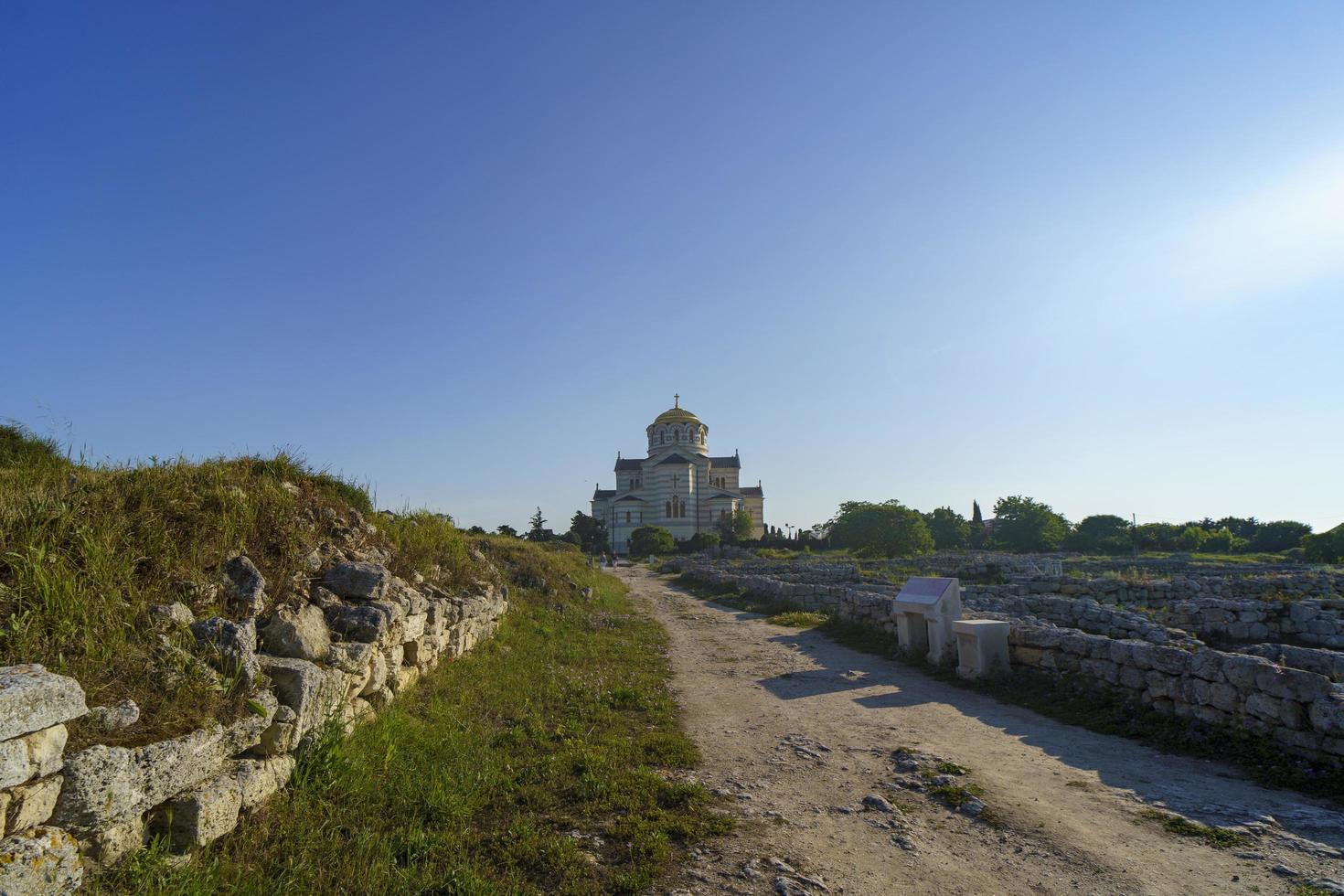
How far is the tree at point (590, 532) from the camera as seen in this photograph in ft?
241

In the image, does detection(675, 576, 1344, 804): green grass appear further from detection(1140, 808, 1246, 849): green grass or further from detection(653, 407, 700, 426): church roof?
detection(653, 407, 700, 426): church roof

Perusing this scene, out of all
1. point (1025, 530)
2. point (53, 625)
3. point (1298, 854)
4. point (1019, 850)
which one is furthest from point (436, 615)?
point (1025, 530)

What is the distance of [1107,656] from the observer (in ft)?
27.0

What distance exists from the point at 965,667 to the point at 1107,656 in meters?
2.03

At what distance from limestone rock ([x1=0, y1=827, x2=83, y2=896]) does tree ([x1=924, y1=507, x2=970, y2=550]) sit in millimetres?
73013

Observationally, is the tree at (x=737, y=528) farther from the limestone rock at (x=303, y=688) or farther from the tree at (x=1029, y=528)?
the limestone rock at (x=303, y=688)

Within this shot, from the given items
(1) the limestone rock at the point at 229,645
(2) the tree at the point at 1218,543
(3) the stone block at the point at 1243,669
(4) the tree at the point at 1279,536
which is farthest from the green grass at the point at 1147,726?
(4) the tree at the point at 1279,536

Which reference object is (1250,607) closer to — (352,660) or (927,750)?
(927,750)

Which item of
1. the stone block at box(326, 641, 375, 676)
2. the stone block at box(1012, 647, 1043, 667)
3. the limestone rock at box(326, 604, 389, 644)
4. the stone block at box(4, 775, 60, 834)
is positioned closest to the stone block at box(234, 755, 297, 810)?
the stone block at box(4, 775, 60, 834)

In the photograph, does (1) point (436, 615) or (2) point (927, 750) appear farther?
(1) point (436, 615)

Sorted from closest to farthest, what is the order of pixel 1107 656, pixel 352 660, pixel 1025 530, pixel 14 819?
pixel 14 819 → pixel 352 660 → pixel 1107 656 → pixel 1025 530

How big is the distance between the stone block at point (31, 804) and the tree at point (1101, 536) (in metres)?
73.2

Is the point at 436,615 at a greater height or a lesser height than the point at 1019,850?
greater

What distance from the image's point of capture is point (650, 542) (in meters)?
67.2
